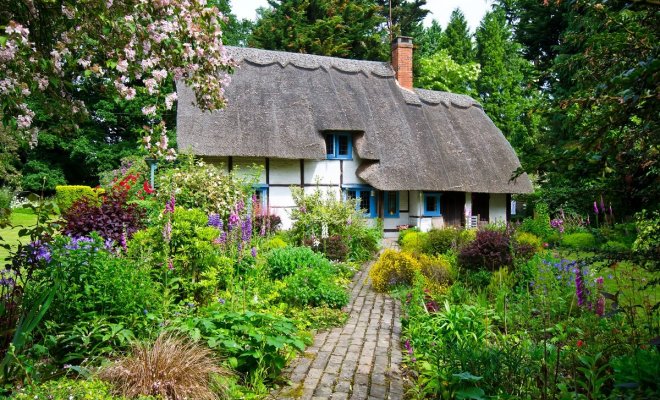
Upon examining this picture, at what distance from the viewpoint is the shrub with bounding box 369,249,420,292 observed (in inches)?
296

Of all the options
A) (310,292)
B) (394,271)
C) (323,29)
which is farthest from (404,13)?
(310,292)

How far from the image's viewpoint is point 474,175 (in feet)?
59.0

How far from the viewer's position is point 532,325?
4.54 metres

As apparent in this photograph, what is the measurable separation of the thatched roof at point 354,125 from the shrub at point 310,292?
31.0ft

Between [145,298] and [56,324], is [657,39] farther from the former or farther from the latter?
[56,324]

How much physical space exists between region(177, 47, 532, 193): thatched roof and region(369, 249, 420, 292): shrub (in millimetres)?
8650

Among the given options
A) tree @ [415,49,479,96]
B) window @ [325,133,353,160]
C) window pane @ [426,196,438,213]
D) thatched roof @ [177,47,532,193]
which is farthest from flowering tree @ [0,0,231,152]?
tree @ [415,49,479,96]

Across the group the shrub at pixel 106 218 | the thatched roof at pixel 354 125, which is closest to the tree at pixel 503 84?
the thatched roof at pixel 354 125

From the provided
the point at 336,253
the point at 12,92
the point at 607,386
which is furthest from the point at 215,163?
the point at 607,386

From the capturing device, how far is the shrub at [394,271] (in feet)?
24.7

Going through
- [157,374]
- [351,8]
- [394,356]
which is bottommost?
[394,356]

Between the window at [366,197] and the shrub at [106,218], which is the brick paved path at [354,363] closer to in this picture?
the shrub at [106,218]

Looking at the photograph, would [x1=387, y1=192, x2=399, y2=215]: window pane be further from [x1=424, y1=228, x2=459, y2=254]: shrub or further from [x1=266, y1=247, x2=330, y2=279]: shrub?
[x1=266, y1=247, x2=330, y2=279]: shrub

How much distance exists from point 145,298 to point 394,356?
7.97 ft
